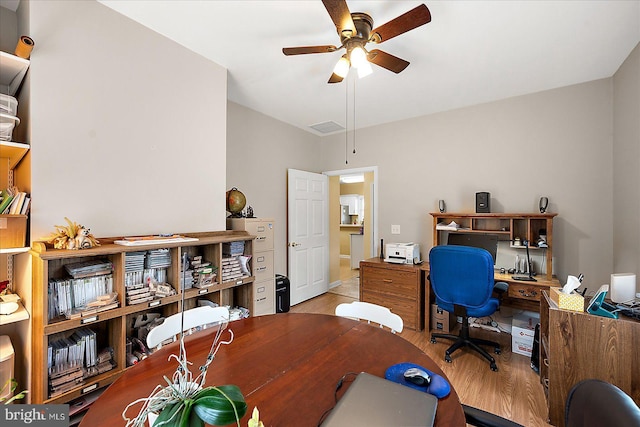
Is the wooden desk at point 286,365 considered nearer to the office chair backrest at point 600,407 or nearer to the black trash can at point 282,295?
the office chair backrest at point 600,407

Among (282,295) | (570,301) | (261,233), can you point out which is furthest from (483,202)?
(282,295)

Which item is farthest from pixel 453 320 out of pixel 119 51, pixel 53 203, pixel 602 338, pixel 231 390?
pixel 119 51

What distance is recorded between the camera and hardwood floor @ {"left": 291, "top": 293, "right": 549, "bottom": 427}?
1949mm

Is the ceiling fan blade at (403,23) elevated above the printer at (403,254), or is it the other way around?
the ceiling fan blade at (403,23)

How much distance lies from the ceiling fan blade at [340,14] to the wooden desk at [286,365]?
179 cm

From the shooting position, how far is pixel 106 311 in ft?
5.23

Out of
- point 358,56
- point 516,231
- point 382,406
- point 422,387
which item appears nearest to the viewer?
point 382,406

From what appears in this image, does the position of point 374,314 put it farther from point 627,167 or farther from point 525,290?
point 627,167

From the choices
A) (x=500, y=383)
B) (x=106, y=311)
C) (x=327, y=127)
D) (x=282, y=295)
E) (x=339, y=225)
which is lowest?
(x=500, y=383)

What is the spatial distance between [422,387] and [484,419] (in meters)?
0.20

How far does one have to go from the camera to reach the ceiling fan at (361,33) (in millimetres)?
1555

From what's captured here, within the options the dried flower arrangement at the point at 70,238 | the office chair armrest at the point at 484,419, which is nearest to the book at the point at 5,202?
the dried flower arrangement at the point at 70,238

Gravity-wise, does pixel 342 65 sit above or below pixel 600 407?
above

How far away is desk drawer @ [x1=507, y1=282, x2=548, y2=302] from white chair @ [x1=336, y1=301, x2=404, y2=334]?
1.76 m
